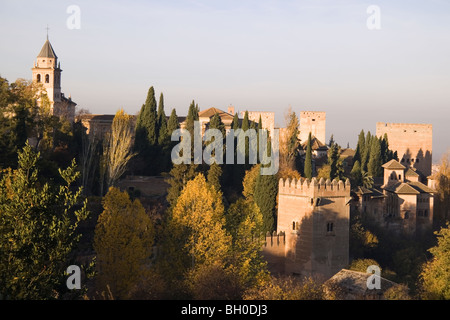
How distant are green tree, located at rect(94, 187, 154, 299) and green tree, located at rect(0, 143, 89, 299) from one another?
4.21 m

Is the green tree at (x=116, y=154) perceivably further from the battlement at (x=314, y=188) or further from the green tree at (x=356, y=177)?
the green tree at (x=356, y=177)

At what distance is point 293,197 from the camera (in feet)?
99.2

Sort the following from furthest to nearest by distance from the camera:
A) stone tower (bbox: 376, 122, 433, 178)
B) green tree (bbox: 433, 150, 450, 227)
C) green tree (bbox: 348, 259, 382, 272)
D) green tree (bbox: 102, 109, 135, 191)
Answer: stone tower (bbox: 376, 122, 433, 178) < green tree (bbox: 433, 150, 450, 227) < green tree (bbox: 102, 109, 135, 191) < green tree (bbox: 348, 259, 382, 272)

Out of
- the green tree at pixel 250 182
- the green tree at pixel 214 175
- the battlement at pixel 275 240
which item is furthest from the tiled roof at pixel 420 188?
the battlement at pixel 275 240

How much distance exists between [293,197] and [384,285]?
853 centimetres

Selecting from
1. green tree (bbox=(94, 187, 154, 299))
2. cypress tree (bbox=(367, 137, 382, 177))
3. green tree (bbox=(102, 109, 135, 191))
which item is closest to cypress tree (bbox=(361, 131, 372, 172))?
cypress tree (bbox=(367, 137, 382, 177))

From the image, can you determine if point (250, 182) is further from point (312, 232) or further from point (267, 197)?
point (312, 232)

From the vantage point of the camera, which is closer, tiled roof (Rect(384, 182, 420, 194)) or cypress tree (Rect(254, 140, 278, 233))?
cypress tree (Rect(254, 140, 278, 233))

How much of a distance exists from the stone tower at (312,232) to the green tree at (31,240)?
47.1ft

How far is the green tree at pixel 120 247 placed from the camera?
20.9 meters

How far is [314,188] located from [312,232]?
1.99 meters

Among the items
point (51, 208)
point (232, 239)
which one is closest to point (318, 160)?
point (232, 239)

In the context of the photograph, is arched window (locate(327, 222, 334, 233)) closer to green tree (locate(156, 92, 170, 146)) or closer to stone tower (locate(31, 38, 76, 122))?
green tree (locate(156, 92, 170, 146))

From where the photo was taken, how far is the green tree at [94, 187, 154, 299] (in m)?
20.9
